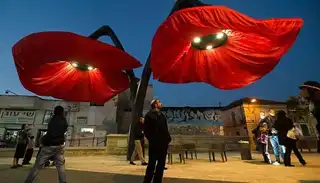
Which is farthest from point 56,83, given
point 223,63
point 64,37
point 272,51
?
point 272,51

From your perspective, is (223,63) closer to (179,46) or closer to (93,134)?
(179,46)

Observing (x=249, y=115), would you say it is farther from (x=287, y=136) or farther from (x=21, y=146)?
(x=21, y=146)

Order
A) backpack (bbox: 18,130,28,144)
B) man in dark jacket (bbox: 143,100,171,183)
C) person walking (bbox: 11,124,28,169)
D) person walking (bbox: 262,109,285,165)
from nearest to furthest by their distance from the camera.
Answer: man in dark jacket (bbox: 143,100,171,183) → person walking (bbox: 262,109,285,165) → person walking (bbox: 11,124,28,169) → backpack (bbox: 18,130,28,144)

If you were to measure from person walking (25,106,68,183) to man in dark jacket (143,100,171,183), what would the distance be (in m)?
1.71

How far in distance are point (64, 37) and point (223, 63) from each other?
3.74 meters

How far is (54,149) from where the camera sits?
11.9ft

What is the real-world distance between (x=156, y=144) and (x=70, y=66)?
381 cm

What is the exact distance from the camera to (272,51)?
3994mm

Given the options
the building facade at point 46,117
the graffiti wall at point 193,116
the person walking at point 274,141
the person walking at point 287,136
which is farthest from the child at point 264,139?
Answer: the building facade at point 46,117

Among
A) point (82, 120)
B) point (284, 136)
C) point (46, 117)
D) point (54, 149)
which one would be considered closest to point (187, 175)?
point (54, 149)

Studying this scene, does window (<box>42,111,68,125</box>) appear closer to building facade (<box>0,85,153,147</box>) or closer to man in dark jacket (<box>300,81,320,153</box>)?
building facade (<box>0,85,153,147</box>)

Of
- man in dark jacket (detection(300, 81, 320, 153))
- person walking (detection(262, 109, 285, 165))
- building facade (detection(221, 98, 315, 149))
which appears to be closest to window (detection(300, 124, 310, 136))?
building facade (detection(221, 98, 315, 149))

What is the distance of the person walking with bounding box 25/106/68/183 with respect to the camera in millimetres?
3547

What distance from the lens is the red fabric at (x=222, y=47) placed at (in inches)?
123
